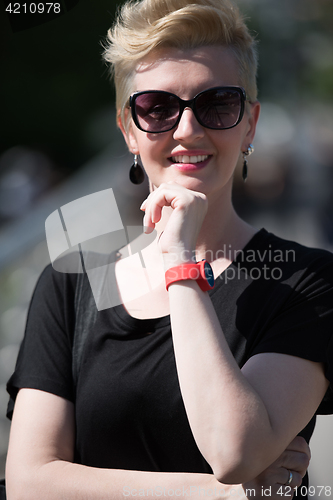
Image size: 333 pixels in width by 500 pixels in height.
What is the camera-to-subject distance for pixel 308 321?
1.25m

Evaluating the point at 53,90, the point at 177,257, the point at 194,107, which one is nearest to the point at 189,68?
the point at 194,107

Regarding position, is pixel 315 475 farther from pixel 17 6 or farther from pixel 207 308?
pixel 17 6

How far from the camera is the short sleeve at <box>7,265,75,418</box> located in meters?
1.45

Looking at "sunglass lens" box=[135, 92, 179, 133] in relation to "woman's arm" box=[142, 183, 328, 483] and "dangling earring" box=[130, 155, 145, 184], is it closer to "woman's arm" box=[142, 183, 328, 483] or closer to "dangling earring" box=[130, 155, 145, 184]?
"dangling earring" box=[130, 155, 145, 184]

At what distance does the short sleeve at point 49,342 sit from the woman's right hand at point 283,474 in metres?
0.63

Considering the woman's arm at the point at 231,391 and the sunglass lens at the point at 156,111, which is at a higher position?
the sunglass lens at the point at 156,111

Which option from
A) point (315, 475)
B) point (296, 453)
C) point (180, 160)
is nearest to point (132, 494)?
point (296, 453)

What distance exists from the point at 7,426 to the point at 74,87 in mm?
2251

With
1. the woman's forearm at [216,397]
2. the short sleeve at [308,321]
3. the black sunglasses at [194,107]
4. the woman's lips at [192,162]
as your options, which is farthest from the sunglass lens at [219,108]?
the woman's forearm at [216,397]

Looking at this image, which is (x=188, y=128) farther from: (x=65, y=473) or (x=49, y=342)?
(x=65, y=473)

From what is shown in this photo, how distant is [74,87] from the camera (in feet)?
9.37

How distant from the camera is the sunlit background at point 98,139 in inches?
112

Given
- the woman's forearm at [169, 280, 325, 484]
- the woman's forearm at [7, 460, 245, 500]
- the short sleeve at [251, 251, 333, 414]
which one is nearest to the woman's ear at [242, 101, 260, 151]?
the short sleeve at [251, 251, 333, 414]

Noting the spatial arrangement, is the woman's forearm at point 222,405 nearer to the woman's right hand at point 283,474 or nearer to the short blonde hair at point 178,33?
the woman's right hand at point 283,474
